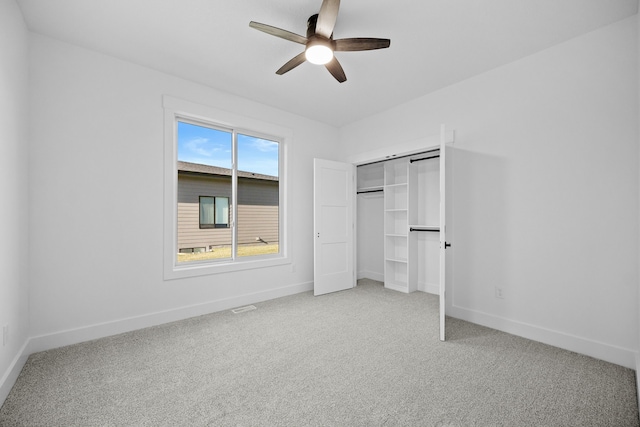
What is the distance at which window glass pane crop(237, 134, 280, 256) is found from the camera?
4.02m

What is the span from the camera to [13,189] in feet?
6.82

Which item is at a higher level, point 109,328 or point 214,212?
point 214,212

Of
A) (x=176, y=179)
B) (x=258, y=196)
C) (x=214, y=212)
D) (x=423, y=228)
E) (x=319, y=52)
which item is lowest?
(x=423, y=228)

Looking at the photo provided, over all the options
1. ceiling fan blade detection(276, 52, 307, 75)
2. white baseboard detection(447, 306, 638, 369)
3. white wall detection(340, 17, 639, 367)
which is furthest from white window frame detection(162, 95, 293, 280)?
white baseboard detection(447, 306, 638, 369)

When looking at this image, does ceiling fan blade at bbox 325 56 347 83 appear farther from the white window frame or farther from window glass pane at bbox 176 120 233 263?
window glass pane at bbox 176 120 233 263

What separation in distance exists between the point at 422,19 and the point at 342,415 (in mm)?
2949

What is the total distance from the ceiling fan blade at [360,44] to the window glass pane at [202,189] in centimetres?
217

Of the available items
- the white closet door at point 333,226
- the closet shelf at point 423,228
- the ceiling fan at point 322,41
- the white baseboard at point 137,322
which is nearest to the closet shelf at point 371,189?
the white closet door at point 333,226

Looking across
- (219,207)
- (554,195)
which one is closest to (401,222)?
(554,195)

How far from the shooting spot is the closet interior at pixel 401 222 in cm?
446

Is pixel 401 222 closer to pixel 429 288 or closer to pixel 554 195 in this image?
pixel 429 288

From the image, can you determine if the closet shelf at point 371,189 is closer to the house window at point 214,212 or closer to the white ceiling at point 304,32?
the white ceiling at point 304,32

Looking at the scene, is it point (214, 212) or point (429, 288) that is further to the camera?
point (429, 288)

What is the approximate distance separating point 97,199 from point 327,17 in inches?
105
